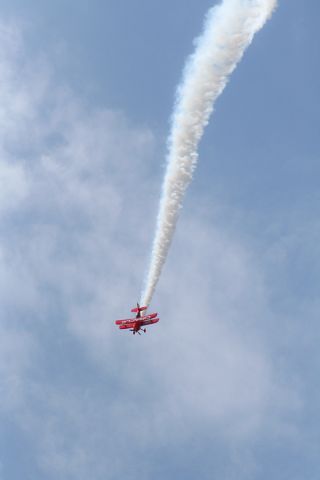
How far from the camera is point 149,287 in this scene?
2616 inches

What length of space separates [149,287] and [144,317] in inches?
379

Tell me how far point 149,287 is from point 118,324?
1243 centimetres

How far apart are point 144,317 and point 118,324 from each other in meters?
3.65

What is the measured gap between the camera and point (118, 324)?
77438mm

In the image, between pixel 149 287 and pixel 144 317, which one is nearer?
pixel 149 287

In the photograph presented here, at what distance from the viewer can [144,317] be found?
247ft

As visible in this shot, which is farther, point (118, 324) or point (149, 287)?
point (118, 324)

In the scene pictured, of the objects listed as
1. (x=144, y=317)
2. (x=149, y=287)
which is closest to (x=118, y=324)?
(x=144, y=317)

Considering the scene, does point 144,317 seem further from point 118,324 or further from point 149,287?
point 149,287
